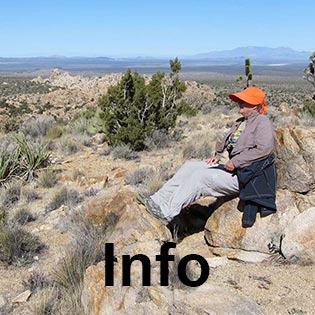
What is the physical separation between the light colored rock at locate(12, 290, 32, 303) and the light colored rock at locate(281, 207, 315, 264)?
2.54 meters

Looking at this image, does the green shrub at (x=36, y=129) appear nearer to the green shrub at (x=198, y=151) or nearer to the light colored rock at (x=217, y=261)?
the green shrub at (x=198, y=151)

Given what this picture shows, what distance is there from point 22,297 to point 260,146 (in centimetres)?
281

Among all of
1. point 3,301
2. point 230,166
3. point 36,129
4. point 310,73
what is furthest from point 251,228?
point 310,73

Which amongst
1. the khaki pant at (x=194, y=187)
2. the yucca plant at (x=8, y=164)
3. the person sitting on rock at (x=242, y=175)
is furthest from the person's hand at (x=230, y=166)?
the yucca plant at (x=8, y=164)

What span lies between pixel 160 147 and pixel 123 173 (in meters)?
2.49

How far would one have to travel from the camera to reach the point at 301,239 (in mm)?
4375

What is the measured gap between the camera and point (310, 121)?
1291 cm

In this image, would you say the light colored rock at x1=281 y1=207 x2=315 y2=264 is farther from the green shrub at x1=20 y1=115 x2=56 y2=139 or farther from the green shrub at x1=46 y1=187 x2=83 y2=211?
the green shrub at x1=20 y1=115 x2=56 y2=139

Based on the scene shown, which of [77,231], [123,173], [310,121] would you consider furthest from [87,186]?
[310,121]

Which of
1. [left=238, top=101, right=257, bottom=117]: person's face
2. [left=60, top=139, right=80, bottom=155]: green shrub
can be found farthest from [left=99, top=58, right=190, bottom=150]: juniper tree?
[left=238, top=101, right=257, bottom=117]: person's face

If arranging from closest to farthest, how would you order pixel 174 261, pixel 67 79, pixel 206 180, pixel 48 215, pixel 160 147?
1. pixel 174 261
2. pixel 206 180
3. pixel 48 215
4. pixel 160 147
5. pixel 67 79

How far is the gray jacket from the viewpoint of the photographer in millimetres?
4590

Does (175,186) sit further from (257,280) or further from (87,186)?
(87,186)

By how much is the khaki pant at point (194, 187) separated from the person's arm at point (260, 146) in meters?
0.27
